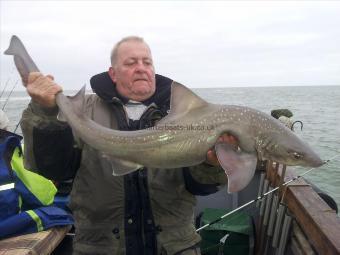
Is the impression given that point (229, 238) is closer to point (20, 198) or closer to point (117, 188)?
point (117, 188)

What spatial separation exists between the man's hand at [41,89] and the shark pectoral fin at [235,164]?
130 centimetres

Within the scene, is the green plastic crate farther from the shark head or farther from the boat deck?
the shark head

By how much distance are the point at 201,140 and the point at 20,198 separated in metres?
2.10

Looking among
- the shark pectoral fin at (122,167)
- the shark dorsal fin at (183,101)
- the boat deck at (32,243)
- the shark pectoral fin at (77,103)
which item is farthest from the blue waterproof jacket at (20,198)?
the shark dorsal fin at (183,101)

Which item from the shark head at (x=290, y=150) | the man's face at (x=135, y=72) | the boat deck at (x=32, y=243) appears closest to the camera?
the shark head at (x=290, y=150)

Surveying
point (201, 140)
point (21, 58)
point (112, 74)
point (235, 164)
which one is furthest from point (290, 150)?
point (21, 58)

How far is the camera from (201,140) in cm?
286

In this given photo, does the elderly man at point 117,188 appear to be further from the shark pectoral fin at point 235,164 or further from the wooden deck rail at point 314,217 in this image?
the wooden deck rail at point 314,217

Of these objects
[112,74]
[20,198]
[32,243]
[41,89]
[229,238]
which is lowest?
→ [229,238]

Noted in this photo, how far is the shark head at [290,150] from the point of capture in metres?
2.79

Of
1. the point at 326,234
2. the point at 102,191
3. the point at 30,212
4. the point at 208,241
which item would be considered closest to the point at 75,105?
the point at 102,191

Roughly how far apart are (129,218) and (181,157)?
30.6 inches

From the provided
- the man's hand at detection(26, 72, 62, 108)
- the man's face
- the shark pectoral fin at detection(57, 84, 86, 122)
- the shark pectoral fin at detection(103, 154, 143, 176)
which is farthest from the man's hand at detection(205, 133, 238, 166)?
the man's hand at detection(26, 72, 62, 108)

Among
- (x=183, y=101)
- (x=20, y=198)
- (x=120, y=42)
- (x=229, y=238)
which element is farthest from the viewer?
(x=229, y=238)
